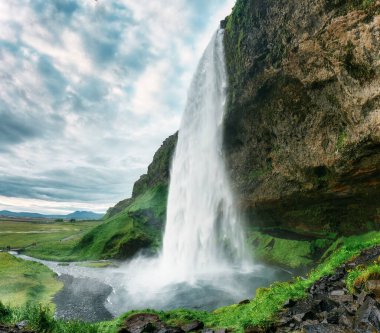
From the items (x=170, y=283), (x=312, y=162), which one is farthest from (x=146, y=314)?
(x=312, y=162)

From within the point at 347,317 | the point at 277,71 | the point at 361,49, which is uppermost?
the point at 277,71

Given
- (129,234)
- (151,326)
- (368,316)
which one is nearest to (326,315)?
(368,316)

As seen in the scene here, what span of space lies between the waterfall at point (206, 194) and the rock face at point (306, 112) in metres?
2.58

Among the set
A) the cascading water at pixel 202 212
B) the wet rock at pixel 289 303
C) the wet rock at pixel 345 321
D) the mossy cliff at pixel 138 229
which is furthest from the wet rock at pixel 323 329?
the mossy cliff at pixel 138 229

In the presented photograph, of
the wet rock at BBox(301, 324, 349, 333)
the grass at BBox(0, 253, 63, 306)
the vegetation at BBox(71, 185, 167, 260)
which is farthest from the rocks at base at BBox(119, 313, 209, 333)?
the vegetation at BBox(71, 185, 167, 260)

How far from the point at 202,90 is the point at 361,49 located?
25724mm

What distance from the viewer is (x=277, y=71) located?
1082 inches

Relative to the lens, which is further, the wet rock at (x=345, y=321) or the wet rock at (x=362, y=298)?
the wet rock at (x=362, y=298)

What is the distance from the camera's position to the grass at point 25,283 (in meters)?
24.4

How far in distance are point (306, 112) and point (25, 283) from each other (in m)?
31.0

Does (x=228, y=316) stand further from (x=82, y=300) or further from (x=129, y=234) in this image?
(x=129, y=234)

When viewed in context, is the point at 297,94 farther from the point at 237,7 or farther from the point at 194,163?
the point at 194,163

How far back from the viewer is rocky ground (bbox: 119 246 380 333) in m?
7.98

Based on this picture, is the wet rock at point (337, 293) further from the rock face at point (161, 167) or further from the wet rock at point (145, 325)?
the rock face at point (161, 167)
